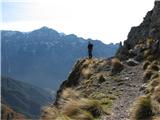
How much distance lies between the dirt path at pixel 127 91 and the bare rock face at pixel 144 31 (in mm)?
10998

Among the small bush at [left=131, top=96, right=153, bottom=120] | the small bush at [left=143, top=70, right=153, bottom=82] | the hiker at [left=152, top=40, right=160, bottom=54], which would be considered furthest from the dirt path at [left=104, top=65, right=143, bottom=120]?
the hiker at [left=152, top=40, right=160, bottom=54]

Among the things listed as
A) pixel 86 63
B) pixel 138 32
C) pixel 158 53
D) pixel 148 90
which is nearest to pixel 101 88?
pixel 148 90

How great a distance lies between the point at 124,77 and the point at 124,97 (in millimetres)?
7458

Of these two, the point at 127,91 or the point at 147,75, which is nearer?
the point at 127,91

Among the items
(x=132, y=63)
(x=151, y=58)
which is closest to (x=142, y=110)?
(x=151, y=58)

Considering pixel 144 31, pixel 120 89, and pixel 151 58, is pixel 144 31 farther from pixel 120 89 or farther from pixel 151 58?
pixel 120 89

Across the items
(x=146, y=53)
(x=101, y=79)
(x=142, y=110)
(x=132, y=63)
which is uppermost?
(x=146, y=53)

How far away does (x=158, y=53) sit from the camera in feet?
115

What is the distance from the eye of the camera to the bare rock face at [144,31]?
4409 centimetres

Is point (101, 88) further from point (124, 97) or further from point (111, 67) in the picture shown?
point (111, 67)

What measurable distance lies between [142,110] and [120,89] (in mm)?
9049

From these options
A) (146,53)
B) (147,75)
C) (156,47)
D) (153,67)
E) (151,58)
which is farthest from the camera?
(146,53)

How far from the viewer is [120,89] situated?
82.1 feet

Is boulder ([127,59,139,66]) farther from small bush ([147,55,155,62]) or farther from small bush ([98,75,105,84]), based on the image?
small bush ([98,75,105,84])
